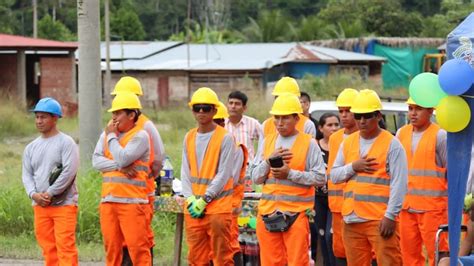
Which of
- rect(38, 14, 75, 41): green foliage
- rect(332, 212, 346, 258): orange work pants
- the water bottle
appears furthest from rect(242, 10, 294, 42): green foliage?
rect(332, 212, 346, 258): orange work pants

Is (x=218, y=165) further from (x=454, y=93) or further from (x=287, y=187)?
(x=454, y=93)

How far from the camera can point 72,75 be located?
3588 cm

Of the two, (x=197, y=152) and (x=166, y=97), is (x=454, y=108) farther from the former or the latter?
(x=166, y=97)


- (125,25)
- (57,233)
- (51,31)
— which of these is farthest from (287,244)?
Result: (125,25)

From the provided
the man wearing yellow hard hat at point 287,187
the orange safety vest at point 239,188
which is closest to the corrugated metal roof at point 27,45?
the orange safety vest at point 239,188

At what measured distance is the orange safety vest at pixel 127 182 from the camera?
30.0 feet

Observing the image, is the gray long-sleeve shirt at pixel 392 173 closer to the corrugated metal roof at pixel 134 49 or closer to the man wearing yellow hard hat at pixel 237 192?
the man wearing yellow hard hat at pixel 237 192

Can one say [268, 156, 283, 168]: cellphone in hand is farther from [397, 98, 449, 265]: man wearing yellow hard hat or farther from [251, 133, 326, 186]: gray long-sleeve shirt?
[397, 98, 449, 265]: man wearing yellow hard hat

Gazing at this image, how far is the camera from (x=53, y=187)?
9.27 meters

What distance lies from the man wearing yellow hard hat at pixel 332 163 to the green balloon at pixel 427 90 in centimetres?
103

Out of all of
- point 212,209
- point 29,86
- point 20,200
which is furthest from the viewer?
point 29,86

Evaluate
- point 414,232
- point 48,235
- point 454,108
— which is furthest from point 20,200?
point 454,108

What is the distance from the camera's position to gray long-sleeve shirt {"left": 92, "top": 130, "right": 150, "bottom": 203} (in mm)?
9086

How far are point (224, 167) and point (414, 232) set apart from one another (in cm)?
187
